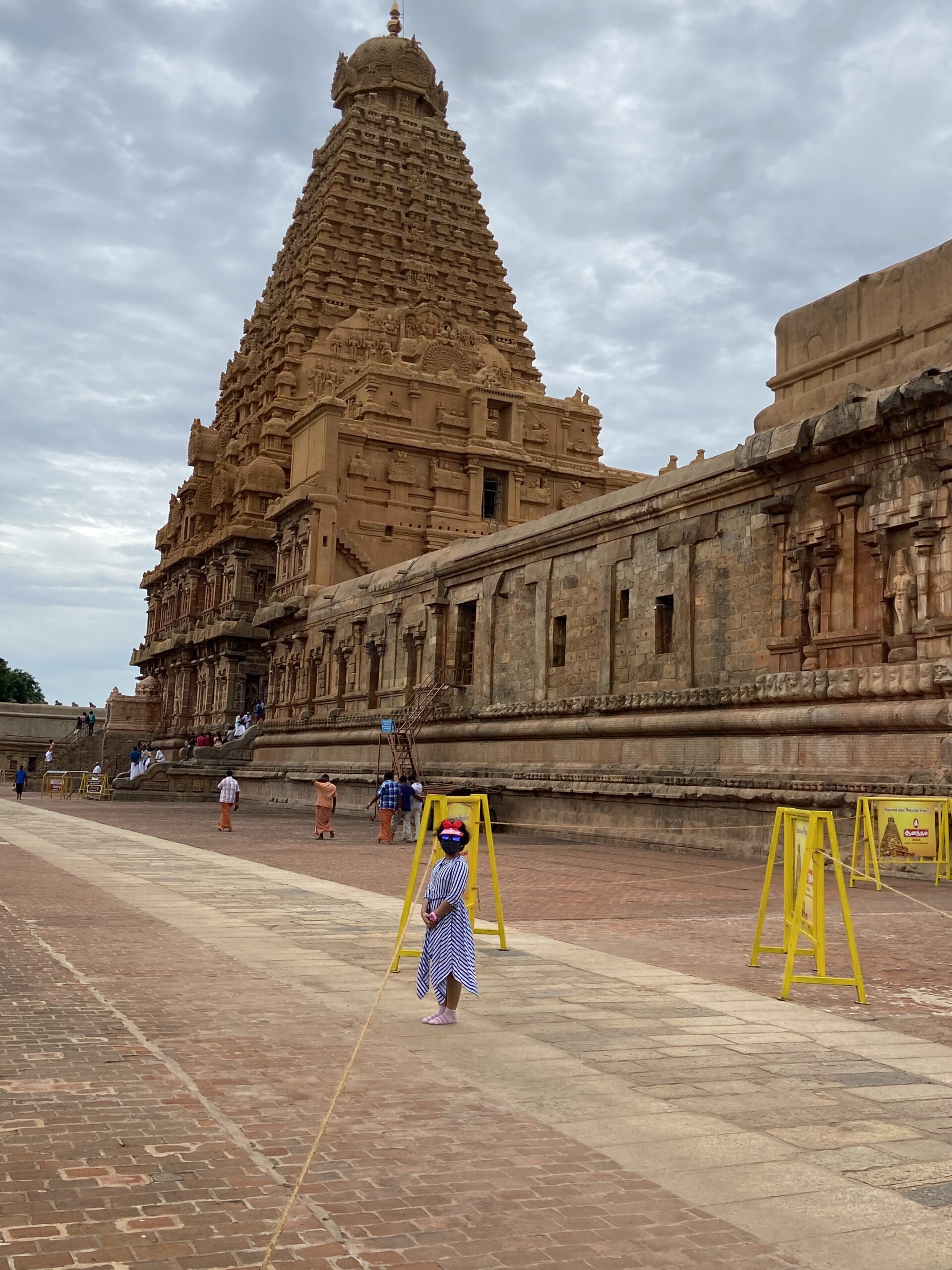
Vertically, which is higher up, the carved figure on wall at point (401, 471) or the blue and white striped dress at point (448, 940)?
the carved figure on wall at point (401, 471)

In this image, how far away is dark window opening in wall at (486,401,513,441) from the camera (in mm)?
52500

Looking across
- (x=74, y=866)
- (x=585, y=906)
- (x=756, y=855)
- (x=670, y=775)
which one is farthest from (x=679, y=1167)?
(x=670, y=775)

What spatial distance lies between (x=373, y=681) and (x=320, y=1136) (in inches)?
1266

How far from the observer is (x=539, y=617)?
93.1 feet

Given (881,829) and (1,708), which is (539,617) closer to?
(881,829)

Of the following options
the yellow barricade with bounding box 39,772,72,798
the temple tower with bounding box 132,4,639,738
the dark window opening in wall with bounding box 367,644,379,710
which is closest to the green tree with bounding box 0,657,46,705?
the temple tower with bounding box 132,4,639,738

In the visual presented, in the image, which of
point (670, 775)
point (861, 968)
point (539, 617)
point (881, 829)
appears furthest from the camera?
point (539, 617)

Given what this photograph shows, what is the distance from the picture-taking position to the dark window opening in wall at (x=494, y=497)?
171 ft

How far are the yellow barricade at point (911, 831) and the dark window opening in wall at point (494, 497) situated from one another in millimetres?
37191

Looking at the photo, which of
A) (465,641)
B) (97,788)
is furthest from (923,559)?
(97,788)

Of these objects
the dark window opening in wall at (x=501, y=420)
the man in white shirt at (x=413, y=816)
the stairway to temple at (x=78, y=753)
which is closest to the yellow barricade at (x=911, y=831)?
the man in white shirt at (x=413, y=816)

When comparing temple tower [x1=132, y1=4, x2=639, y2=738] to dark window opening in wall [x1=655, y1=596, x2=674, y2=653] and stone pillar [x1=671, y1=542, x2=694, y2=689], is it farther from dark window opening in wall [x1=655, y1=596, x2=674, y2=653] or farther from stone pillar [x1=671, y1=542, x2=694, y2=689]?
stone pillar [x1=671, y1=542, x2=694, y2=689]

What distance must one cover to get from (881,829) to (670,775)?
672cm

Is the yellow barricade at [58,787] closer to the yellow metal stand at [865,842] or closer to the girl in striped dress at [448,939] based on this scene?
the yellow metal stand at [865,842]
